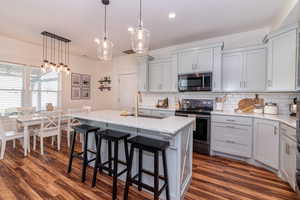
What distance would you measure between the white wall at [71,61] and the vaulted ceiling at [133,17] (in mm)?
319

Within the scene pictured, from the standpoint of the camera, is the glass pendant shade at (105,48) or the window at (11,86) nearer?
the glass pendant shade at (105,48)

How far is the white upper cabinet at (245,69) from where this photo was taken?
2963 millimetres

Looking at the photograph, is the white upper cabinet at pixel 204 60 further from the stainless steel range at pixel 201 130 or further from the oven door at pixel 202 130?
the oven door at pixel 202 130

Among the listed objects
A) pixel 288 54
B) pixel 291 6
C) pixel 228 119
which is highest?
pixel 291 6

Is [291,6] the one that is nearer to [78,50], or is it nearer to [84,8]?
[84,8]

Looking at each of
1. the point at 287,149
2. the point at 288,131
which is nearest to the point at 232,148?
the point at 287,149

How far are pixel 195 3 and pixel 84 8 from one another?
6.08 feet

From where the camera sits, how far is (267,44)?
9.27ft

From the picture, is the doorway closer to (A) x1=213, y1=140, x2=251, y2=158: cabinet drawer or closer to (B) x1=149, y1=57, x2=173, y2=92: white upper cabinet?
(B) x1=149, y1=57, x2=173, y2=92: white upper cabinet

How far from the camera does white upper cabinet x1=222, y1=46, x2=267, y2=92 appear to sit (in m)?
2.96

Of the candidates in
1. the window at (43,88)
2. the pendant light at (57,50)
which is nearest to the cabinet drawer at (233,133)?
the pendant light at (57,50)

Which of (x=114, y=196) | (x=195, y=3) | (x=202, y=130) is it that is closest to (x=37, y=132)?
(x=114, y=196)

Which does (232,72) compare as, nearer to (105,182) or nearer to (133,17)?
(133,17)

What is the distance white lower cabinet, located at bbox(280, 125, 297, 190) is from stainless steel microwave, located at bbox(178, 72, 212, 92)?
1.58 meters
